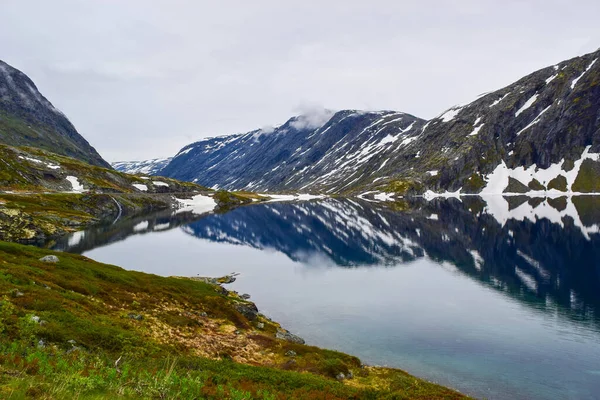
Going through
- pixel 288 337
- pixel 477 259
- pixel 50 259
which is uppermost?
pixel 477 259

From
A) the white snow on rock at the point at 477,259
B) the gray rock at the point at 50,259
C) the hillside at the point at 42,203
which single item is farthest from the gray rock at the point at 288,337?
the hillside at the point at 42,203

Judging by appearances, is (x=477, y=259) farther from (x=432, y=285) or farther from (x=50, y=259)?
(x=50, y=259)

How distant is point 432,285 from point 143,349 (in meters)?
53.1

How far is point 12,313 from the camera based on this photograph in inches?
914

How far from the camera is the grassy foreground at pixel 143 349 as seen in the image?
13562 mm

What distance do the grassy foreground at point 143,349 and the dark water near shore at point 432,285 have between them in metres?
8.49

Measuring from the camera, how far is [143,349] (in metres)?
25.5

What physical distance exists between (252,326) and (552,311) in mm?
39817

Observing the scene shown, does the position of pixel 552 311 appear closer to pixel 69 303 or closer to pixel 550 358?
pixel 550 358

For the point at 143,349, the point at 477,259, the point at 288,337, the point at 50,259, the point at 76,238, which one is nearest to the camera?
the point at 143,349

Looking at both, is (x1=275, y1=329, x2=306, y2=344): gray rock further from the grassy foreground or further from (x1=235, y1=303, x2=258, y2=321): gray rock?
(x1=235, y1=303, x2=258, y2=321): gray rock

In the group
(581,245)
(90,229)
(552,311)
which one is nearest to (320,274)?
(552,311)

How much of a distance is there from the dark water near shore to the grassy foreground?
27.9 ft

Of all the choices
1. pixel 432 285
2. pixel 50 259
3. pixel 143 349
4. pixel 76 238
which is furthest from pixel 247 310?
pixel 76 238
